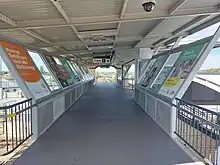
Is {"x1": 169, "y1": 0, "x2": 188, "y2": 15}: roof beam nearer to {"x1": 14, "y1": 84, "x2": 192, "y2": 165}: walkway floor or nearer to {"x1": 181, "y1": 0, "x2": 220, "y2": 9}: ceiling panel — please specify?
{"x1": 181, "y1": 0, "x2": 220, "y2": 9}: ceiling panel

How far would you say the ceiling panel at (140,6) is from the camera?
14.8ft

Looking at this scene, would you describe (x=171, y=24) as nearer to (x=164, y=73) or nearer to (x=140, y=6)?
(x=164, y=73)

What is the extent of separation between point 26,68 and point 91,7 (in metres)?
2.02

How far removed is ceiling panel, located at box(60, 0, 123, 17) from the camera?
4297mm

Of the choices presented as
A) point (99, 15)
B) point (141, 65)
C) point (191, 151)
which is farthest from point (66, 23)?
point (141, 65)

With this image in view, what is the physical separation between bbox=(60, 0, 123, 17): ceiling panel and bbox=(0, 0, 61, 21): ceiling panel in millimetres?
311

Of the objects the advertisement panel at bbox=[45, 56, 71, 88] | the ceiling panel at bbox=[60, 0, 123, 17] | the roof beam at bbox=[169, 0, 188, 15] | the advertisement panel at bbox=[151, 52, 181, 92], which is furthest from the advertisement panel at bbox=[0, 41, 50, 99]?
the roof beam at bbox=[169, 0, 188, 15]

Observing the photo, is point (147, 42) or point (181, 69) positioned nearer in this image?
point (181, 69)

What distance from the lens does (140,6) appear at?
187 inches

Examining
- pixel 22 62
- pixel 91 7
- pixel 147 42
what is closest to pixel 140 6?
pixel 91 7

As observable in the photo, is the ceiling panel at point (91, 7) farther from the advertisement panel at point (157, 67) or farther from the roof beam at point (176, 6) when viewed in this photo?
the advertisement panel at point (157, 67)

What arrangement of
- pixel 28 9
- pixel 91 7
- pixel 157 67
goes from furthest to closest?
pixel 157 67, pixel 91 7, pixel 28 9

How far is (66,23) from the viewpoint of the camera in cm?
548

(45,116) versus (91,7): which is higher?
(91,7)
